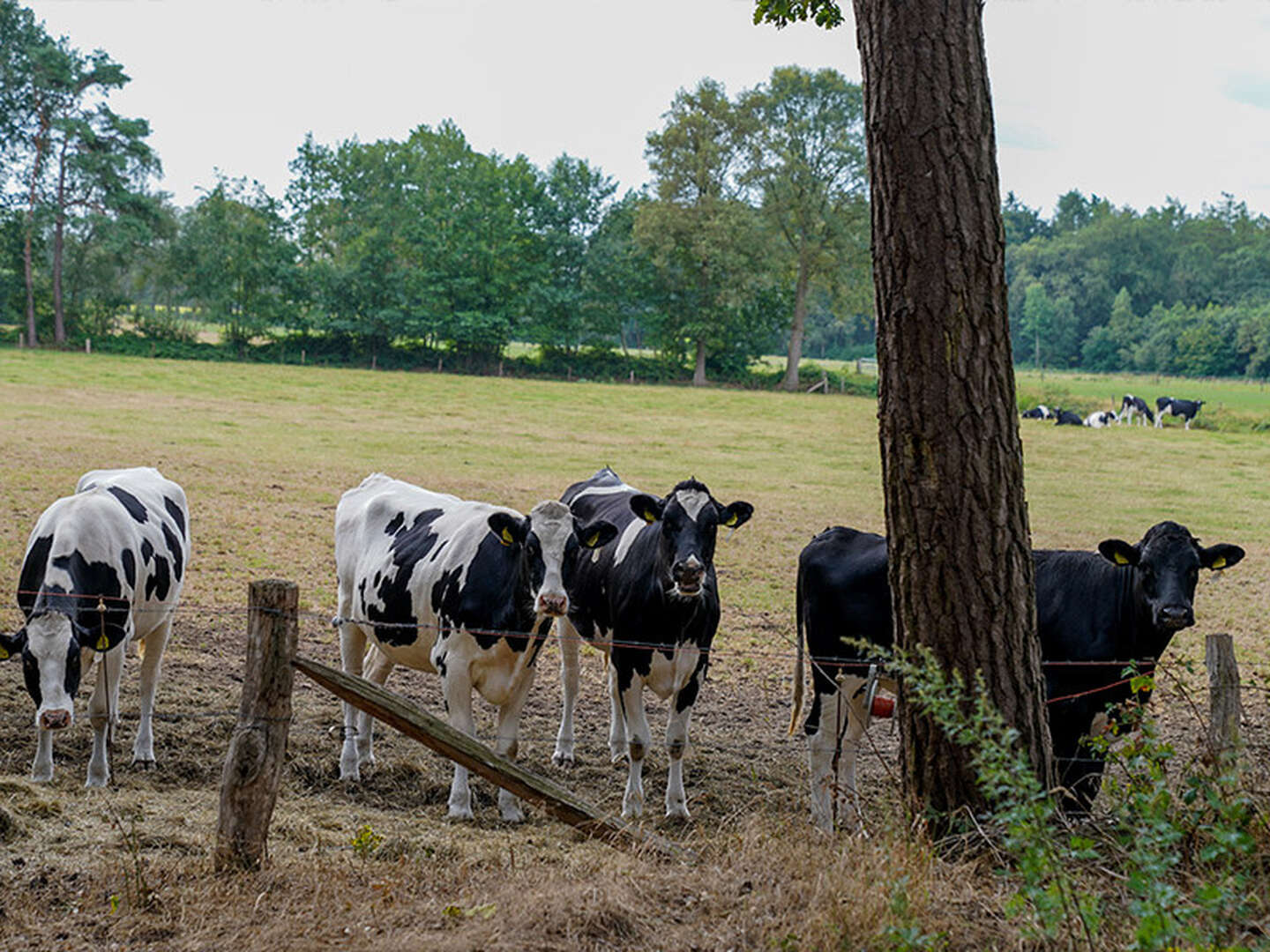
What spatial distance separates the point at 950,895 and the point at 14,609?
9959 millimetres

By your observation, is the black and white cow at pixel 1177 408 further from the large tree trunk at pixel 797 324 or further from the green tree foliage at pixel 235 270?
the green tree foliage at pixel 235 270

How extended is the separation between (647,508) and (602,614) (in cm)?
92

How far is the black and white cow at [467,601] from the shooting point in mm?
7504

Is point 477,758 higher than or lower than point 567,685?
higher

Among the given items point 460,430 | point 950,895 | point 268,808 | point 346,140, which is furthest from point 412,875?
point 346,140

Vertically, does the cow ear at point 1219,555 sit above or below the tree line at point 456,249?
below

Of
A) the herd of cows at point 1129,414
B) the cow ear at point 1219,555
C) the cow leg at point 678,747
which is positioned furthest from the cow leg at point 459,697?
the herd of cows at point 1129,414

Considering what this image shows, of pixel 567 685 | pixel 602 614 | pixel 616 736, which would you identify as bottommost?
pixel 616 736

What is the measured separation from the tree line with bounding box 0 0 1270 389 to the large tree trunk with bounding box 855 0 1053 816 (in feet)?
191

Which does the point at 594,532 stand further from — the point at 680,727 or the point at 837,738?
the point at 837,738

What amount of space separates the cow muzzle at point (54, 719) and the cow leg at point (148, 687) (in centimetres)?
103

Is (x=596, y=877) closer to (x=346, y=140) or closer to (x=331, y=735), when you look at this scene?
(x=331, y=735)

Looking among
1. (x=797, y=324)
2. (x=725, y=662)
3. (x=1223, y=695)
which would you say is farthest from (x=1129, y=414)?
(x=1223, y=695)

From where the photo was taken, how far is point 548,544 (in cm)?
744
